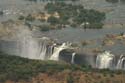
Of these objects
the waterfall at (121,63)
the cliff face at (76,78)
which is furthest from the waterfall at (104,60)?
the cliff face at (76,78)

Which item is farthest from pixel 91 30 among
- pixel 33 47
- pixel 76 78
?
pixel 76 78

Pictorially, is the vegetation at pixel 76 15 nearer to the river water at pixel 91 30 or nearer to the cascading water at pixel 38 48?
the river water at pixel 91 30

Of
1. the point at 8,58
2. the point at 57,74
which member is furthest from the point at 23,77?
the point at 8,58

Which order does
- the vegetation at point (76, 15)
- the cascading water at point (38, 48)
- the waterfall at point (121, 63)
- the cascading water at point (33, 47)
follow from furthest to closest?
the vegetation at point (76, 15), the cascading water at point (33, 47), the cascading water at point (38, 48), the waterfall at point (121, 63)

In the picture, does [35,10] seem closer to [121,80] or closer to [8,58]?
[8,58]

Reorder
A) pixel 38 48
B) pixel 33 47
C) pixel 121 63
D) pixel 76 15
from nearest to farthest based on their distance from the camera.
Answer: pixel 121 63 < pixel 38 48 < pixel 33 47 < pixel 76 15

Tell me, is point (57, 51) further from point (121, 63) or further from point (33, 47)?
point (121, 63)
